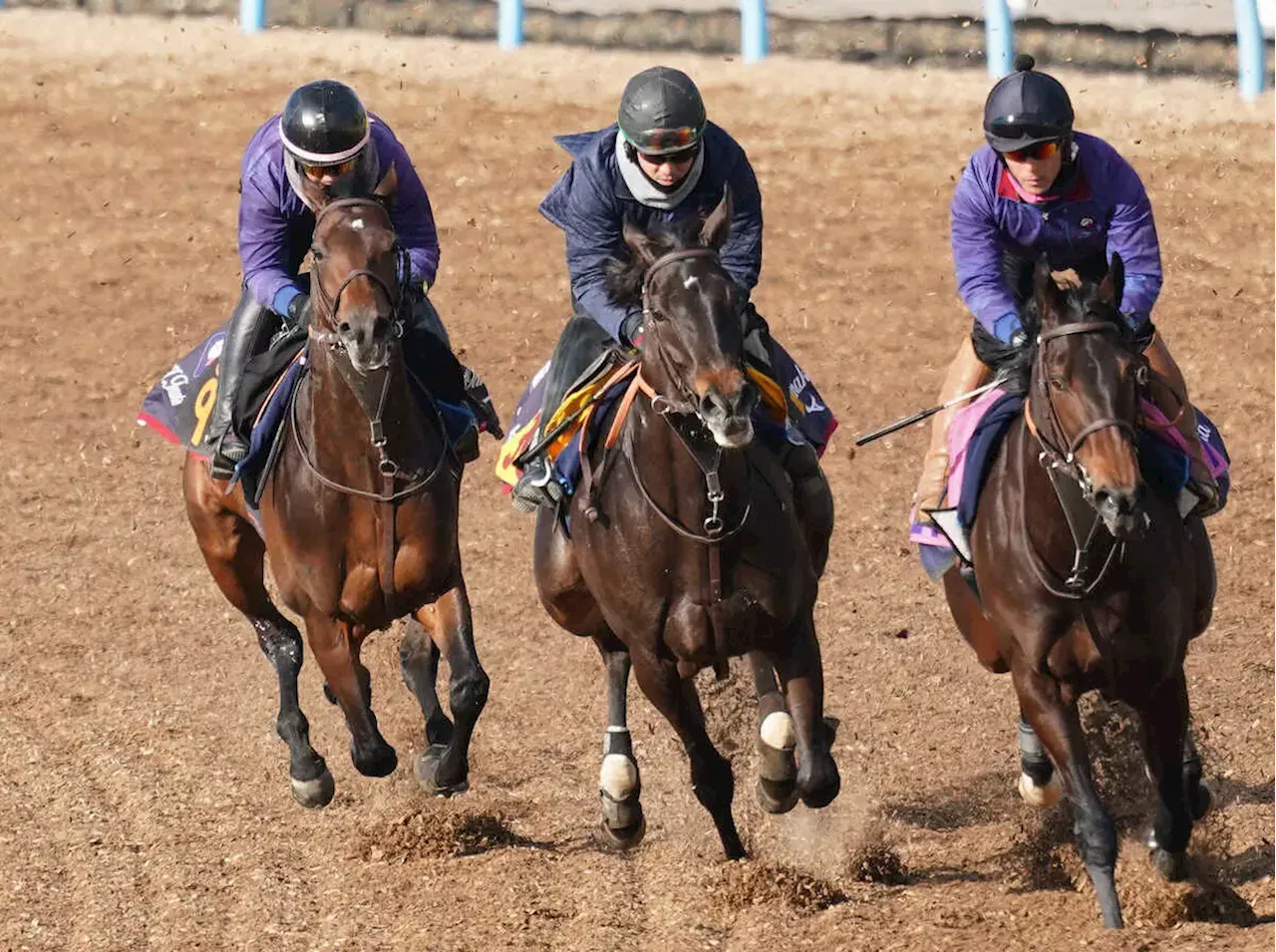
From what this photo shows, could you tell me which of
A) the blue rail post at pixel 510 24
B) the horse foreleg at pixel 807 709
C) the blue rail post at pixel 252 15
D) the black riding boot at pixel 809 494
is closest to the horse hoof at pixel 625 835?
the horse foreleg at pixel 807 709

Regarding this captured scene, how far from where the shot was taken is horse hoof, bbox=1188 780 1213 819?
868cm

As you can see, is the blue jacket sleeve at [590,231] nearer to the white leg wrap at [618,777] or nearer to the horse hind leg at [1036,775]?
the white leg wrap at [618,777]

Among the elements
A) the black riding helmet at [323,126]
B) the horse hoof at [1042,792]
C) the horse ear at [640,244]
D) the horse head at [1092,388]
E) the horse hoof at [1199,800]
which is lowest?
the horse hoof at [1042,792]

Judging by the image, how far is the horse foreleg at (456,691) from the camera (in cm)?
928

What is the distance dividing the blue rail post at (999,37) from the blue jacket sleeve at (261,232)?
35.9 ft

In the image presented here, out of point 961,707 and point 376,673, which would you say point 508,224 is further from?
point 961,707

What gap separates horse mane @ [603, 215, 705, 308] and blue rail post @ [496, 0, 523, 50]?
13.8 m

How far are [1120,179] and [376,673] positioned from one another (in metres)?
5.23

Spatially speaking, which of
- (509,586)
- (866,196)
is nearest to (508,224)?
(866,196)

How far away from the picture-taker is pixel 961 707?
11195 mm

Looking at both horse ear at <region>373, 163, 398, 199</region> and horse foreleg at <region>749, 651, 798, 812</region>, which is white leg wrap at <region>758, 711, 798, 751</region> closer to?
horse foreleg at <region>749, 651, 798, 812</region>

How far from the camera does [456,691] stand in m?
9.28

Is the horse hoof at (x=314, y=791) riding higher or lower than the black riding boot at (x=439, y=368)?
lower

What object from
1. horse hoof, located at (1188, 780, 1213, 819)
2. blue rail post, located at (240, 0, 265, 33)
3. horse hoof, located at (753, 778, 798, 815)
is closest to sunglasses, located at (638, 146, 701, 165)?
horse hoof, located at (753, 778, 798, 815)
